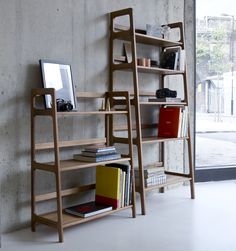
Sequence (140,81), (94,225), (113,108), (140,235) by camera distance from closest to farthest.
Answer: (140,235)
(94,225)
(113,108)
(140,81)

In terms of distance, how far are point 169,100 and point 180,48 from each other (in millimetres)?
626

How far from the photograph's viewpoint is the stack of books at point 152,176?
139 inches

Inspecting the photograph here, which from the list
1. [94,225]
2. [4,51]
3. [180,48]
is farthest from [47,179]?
[180,48]

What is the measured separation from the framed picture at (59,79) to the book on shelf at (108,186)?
608mm

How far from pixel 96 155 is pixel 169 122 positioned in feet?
3.85

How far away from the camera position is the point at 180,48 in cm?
396

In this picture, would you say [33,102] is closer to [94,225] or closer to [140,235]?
[94,225]

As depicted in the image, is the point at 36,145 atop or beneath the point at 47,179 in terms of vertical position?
atop

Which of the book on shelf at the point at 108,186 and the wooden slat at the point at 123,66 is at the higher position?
the wooden slat at the point at 123,66

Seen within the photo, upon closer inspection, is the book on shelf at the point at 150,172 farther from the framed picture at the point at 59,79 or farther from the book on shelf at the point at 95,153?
the framed picture at the point at 59,79

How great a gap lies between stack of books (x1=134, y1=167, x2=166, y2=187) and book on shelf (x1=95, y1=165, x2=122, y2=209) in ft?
1.49

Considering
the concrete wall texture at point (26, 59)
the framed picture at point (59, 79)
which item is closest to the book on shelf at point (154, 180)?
the concrete wall texture at point (26, 59)

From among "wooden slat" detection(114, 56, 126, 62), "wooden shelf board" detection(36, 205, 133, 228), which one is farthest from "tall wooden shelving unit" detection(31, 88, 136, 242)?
"wooden slat" detection(114, 56, 126, 62)

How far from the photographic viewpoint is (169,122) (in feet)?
12.6
